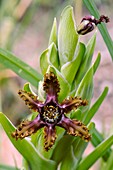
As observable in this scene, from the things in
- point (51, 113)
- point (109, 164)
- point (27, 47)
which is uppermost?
point (27, 47)

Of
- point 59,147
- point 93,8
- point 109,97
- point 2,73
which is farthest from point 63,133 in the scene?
point 109,97

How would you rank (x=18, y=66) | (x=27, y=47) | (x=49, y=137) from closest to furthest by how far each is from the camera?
(x=49, y=137) < (x=18, y=66) < (x=27, y=47)

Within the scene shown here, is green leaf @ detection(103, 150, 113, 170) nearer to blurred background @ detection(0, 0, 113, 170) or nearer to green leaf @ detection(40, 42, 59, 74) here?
green leaf @ detection(40, 42, 59, 74)

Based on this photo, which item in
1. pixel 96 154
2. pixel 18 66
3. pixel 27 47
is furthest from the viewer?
pixel 27 47

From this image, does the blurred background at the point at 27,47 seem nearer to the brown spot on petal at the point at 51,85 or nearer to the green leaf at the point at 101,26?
the green leaf at the point at 101,26

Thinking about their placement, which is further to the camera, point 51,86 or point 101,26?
point 101,26

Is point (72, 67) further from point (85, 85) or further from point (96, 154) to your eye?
point (96, 154)

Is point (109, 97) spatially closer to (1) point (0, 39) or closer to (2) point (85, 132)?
(1) point (0, 39)

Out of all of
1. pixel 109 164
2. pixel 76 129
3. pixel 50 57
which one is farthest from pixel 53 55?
pixel 109 164
